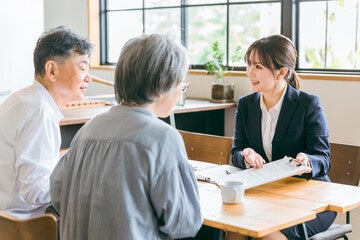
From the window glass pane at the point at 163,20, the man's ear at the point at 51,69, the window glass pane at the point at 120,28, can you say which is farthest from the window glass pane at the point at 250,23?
the man's ear at the point at 51,69

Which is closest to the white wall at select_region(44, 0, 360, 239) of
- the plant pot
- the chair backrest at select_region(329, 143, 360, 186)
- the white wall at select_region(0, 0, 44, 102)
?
the plant pot

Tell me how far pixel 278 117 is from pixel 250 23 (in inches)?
70.2

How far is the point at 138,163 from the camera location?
158 cm

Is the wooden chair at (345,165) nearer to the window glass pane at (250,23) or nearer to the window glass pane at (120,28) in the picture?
the window glass pane at (250,23)

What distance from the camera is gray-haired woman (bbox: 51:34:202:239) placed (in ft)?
5.17

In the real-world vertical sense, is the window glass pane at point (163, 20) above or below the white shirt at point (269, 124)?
above

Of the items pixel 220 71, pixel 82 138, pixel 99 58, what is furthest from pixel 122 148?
pixel 99 58

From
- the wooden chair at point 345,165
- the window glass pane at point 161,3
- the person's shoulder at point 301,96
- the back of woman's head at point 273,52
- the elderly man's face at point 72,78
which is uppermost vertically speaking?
the window glass pane at point 161,3

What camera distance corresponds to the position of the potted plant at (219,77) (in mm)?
4383

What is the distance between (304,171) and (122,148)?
117 cm

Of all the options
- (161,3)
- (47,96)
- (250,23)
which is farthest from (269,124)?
(161,3)

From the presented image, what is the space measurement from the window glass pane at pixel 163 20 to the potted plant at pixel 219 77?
0.58 metres

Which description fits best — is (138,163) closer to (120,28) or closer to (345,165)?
(345,165)

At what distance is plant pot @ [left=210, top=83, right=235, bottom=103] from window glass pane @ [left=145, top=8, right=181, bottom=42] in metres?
0.75
